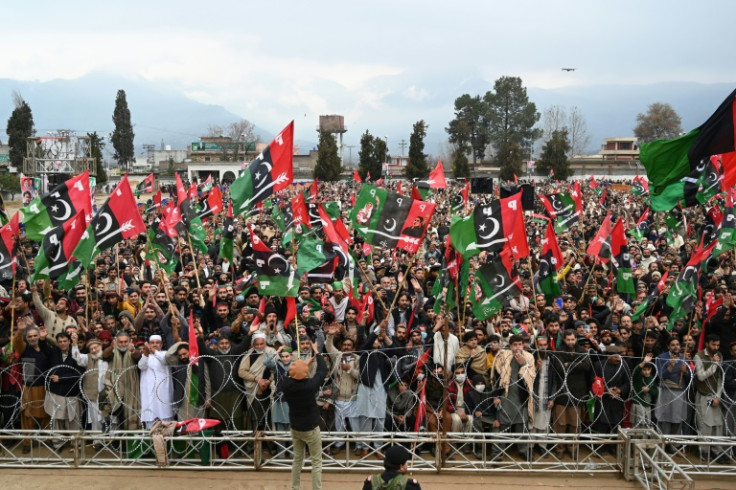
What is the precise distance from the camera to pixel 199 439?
28.1 feet

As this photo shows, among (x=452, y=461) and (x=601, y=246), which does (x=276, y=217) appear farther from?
(x=452, y=461)

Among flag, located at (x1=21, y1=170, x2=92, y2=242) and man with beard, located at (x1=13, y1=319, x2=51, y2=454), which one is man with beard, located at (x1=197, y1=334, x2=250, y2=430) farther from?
flag, located at (x1=21, y1=170, x2=92, y2=242)

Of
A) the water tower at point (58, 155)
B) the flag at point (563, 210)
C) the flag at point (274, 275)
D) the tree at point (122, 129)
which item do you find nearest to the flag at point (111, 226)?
the flag at point (274, 275)

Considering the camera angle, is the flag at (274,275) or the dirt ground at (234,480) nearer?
the dirt ground at (234,480)

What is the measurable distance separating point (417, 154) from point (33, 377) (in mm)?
61843

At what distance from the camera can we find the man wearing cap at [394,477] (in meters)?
5.42

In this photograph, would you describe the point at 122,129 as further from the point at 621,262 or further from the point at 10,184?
the point at 621,262

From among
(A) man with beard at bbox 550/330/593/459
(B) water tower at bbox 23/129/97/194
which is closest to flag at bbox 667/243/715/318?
(A) man with beard at bbox 550/330/593/459

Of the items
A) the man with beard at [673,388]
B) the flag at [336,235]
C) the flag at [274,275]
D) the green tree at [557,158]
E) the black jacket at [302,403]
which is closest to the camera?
the black jacket at [302,403]

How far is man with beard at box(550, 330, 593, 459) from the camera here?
8.98m

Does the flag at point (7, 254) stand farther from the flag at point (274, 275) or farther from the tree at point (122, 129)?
the tree at point (122, 129)

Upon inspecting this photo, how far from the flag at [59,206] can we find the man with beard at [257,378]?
13.9 ft

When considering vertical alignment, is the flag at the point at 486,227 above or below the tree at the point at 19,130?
below

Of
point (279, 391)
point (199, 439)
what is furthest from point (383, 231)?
point (199, 439)
